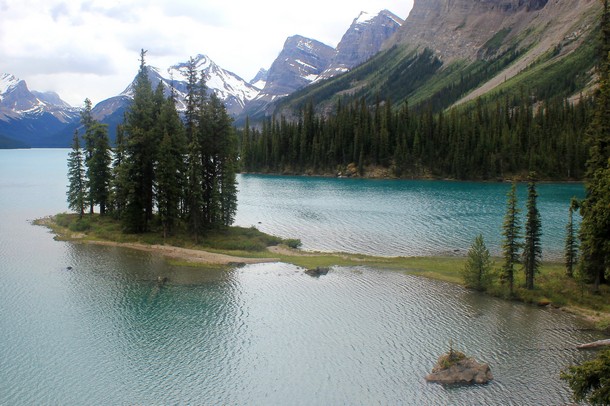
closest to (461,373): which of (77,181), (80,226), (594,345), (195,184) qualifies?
(594,345)

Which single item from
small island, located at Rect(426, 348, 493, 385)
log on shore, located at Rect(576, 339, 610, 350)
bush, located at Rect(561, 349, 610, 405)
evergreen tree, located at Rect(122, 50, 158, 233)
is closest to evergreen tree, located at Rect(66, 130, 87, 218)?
evergreen tree, located at Rect(122, 50, 158, 233)

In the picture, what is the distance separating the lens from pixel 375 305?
4431cm

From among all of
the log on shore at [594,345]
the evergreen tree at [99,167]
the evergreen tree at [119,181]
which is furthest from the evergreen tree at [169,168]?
the log on shore at [594,345]

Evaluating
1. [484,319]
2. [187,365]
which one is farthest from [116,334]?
[484,319]

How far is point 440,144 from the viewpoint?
17788 cm

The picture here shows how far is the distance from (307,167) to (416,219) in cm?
10598

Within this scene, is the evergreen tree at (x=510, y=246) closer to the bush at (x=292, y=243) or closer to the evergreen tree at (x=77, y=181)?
the bush at (x=292, y=243)

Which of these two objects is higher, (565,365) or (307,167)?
(307,167)

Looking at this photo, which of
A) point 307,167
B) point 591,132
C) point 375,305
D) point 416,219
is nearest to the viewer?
point 375,305

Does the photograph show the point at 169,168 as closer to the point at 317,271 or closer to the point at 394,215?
the point at 317,271

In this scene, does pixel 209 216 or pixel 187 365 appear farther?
pixel 209 216

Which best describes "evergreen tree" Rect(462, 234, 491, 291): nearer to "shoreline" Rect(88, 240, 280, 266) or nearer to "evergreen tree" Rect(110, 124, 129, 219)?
"shoreline" Rect(88, 240, 280, 266)

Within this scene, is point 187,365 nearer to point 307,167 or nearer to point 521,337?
point 521,337

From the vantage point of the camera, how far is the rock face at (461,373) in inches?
1216
